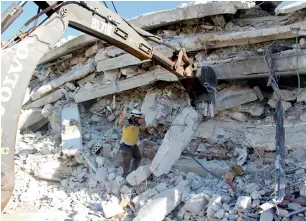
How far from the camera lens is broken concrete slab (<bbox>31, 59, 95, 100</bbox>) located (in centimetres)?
935

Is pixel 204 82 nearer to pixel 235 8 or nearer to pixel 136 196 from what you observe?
pixel 235 8

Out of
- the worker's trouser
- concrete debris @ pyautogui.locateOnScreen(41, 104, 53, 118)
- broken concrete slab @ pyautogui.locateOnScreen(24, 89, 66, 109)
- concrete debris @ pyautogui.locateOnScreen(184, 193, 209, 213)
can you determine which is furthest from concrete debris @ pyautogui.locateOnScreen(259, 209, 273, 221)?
broken concrete slab @ pyautogui.locateOnScreen(24, 89, 66, 109)

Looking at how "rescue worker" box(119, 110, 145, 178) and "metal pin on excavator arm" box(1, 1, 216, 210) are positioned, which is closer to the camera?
"metal pin on excavator arm" box(1, 1, 216, 210)

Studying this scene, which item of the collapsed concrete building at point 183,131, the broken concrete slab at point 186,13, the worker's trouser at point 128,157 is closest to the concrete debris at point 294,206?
the collapsed concrete building at point 183,131

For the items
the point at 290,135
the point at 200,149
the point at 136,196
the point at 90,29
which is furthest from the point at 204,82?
the point at 90,29

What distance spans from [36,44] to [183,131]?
157 inches

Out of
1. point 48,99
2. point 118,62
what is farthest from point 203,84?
point 48,99

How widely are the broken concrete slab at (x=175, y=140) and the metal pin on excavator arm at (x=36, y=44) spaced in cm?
197

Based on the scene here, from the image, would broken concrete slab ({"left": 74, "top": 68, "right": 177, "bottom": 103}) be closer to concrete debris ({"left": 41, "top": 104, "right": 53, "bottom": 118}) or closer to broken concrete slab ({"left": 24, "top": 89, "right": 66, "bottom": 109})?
broken concrete slab ({"left": 24, "top": 89, "right": 66, "bottom": 109})

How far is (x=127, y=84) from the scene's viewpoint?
28.1ft

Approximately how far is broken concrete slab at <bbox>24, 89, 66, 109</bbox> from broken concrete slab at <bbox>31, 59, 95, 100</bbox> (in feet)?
0.43

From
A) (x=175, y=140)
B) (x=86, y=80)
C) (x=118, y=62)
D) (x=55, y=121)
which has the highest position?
(x=118, y=62)

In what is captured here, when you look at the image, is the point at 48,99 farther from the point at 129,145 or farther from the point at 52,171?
the point at 129,145

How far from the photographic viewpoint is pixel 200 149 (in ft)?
23.6
